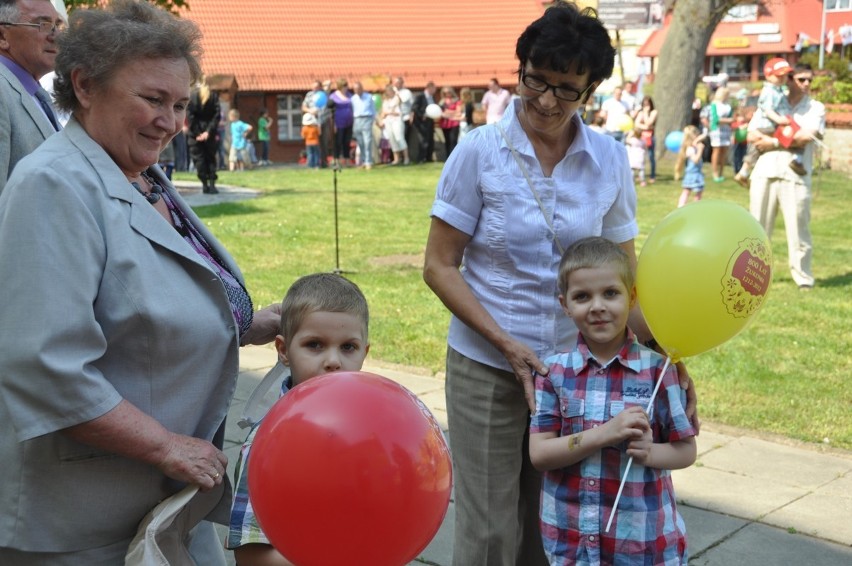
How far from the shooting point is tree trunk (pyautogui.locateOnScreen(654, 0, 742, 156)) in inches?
1110

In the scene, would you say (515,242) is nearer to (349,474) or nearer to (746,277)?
(746,277)

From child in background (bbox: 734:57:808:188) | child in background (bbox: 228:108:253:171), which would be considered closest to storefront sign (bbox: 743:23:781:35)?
child in background (bbox: 228:108:253:171)

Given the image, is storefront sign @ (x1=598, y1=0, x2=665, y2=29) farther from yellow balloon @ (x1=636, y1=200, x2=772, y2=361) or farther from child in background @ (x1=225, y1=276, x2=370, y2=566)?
child in background @ (x1=225, y1=276, x2=370, y2=566)

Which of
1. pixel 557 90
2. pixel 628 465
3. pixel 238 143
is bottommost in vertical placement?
pixel 238 143

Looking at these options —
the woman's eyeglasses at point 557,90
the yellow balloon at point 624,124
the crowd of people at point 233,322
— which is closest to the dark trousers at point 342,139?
the yellow balloon at point 624,124

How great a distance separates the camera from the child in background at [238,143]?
27719mm

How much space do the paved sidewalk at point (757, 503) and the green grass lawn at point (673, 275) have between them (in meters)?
0.41

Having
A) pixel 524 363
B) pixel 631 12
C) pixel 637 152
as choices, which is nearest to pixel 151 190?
pixel 524 363

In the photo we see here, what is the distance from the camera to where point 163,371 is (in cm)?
260

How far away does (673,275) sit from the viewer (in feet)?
10.5

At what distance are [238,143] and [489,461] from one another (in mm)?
25571

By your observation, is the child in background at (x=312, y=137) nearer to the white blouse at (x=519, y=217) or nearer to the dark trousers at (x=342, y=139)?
the dark trousers at (x=342, y=139)

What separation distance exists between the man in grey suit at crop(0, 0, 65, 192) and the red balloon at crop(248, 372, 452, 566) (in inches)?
77.5

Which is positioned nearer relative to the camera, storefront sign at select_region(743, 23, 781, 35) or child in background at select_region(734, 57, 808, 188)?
child in background at select_region(734, 57, 808, 188)
